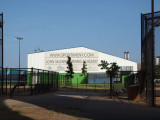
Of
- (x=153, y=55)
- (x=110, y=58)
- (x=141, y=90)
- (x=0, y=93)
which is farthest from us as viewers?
(x=110, y=58)

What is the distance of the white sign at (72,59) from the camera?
7419 cm

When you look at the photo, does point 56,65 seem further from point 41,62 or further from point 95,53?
point 95,53

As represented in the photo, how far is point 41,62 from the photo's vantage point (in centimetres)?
7544

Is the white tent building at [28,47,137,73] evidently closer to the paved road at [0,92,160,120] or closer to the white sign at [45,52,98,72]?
the white sign at [45,52,98,72]

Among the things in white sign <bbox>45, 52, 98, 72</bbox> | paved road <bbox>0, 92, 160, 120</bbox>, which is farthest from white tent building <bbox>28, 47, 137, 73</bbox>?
paved road <bbox>0, 92, 160, 120</bbox>

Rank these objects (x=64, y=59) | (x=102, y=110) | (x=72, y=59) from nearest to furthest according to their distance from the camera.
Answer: (x=102, y=110), (x=72, y=59), (x=64, y=59)

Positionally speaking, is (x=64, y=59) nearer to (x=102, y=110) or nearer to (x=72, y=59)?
(x=72, y=59)

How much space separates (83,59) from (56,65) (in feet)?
25.9

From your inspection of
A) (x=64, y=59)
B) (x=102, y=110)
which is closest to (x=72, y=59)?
(x=64, y=59)

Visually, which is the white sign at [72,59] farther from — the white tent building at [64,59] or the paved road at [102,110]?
the paved road at [102,110]

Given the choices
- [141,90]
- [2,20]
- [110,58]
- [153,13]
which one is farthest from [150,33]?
[110,58]

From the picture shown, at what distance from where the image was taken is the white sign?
74188mm

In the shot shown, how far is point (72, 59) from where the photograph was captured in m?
75.1

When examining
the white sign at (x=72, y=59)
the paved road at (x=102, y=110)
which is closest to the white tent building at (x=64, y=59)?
the white sign at (x=72, y=59)
